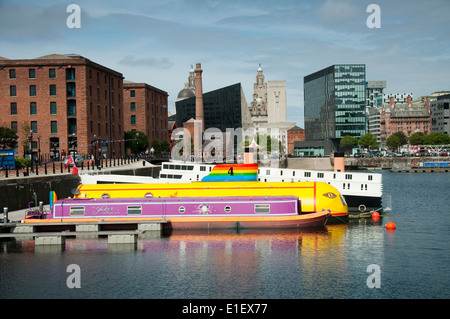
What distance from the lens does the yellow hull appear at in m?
55.5

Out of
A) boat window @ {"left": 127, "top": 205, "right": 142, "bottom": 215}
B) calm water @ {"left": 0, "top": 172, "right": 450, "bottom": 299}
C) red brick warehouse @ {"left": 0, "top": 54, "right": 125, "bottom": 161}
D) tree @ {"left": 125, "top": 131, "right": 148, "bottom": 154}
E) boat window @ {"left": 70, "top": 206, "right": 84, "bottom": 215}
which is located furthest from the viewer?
tree @ {"left": 125, "top": 131, "right": 148, "bottom": 154}

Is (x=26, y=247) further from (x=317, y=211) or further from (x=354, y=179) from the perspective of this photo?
(x=354, y=179)

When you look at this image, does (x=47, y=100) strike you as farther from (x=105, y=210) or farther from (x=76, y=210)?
(x=105, y=210)

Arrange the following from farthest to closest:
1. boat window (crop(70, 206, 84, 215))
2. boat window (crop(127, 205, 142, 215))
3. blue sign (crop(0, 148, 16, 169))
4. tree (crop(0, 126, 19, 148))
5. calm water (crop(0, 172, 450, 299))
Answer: tree (crop(0, 126, 19, 148)), blue sign (crop(0, 148, 16, 169)), boat window (crop(127, 205, 142, 215)), boat window (crop(70, 206, 84, 215)), calm water (crop(0, 172, 450, 299))

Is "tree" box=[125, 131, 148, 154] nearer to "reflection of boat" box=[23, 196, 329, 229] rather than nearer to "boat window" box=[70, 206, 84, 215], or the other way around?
"boat window" box=[70, 206, 84, 215]

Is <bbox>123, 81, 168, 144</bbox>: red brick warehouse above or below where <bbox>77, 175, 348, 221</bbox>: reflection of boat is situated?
above

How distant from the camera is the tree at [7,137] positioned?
4082 inches

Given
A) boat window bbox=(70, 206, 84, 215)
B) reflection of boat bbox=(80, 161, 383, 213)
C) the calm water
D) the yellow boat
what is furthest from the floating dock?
reflection of boat bbox=(80, 161, 383, 213)

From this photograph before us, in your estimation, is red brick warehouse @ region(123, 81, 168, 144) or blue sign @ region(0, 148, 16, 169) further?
red brick warehouse @ region(123, 81, 168, 144)

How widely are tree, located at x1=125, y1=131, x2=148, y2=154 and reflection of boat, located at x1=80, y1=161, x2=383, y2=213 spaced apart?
77.5 meters

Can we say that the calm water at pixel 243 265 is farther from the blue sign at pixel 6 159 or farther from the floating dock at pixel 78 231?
the blue sign at pixel 6 159
